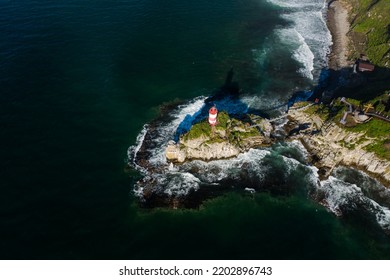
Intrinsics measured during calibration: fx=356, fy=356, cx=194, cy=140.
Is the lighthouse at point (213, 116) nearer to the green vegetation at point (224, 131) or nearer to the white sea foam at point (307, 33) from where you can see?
the green vegetation at point (224, 131)

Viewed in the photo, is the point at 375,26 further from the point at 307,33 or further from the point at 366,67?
the point at 366,67

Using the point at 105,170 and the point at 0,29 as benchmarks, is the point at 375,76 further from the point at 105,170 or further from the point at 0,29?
the point at 0,29

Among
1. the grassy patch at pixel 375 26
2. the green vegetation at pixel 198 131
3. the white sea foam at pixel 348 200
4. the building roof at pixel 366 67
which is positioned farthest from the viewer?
the grassy patch at pixel 375 26

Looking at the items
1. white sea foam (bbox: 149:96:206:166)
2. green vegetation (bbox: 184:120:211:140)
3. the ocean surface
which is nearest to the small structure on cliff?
the ocean surface

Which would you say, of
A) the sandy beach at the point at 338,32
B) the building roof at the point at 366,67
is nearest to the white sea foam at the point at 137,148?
the sandy beach at the point at 338,32

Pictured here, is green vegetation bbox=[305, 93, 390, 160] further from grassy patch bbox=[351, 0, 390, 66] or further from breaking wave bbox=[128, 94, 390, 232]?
grassy patch bbox=[351, 0, 390, 66]

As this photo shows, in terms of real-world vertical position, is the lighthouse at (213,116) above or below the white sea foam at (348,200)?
above

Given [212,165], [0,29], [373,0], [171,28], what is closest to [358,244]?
[212,165]
